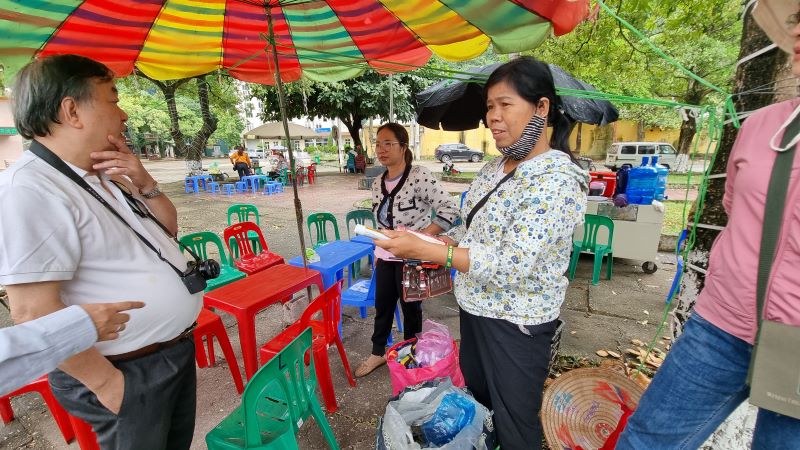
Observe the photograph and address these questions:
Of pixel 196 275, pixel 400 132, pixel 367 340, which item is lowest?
pixel 367 340

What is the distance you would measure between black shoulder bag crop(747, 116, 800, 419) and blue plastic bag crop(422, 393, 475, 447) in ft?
3.25

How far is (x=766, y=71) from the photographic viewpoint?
1.56m

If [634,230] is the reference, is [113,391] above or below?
above

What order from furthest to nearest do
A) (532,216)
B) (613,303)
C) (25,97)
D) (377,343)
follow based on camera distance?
(613,303)
(377,343)
(532,216)
(25,97)

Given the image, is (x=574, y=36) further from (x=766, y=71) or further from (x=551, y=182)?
(x=551, y=182)

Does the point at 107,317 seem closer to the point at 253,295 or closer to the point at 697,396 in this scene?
the point at 253,295

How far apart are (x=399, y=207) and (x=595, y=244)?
129 inches

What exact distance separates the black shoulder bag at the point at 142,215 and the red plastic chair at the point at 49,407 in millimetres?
1300

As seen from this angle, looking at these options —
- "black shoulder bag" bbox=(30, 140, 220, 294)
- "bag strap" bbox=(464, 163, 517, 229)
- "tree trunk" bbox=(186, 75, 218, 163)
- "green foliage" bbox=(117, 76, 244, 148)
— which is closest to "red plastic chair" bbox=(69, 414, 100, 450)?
"black shoulder bag" bbox=(30, 140, 220, 294)

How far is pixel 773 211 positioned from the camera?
0.98m

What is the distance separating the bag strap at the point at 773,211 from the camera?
963 millimetres

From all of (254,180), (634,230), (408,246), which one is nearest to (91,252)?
(408,246)

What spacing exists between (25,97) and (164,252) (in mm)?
654

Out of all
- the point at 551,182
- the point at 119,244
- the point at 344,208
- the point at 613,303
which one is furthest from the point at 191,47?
the point at 344,208
